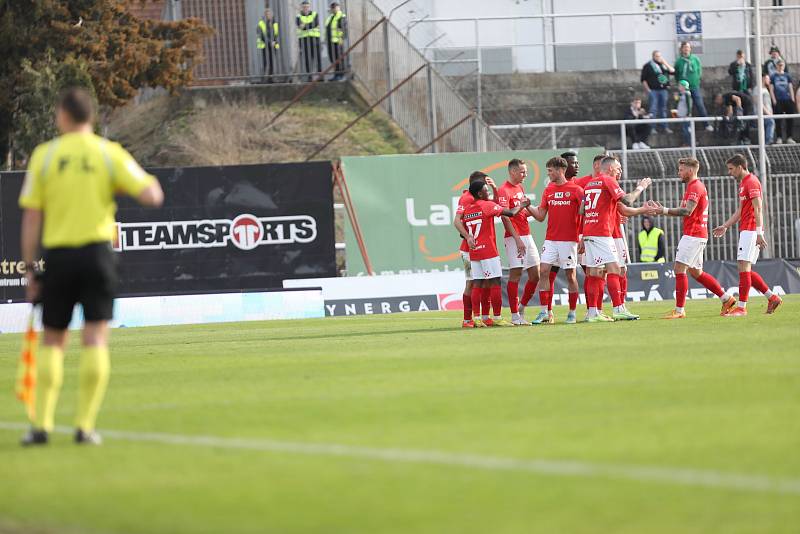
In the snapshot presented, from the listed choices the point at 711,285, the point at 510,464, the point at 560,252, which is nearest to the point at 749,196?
the point at 711,285

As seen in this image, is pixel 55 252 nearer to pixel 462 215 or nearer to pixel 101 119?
pixel 462 215

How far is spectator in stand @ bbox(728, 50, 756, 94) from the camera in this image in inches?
1500

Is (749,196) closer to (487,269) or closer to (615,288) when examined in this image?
(615,288)

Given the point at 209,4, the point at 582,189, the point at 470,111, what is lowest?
the point at 582,189

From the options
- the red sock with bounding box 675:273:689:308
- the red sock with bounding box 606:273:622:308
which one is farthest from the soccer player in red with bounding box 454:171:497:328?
the red sock with bounding box 675:273:689:308

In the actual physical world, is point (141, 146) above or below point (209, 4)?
below

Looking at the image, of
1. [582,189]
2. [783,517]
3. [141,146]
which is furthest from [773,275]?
[783,517]

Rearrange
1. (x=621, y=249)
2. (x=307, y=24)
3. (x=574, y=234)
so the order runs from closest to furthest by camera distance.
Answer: (x=574, y=234) → (x=621, y=249) → (x=307, y=24)

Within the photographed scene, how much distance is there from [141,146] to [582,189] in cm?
2083

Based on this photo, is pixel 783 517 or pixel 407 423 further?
pixel 407 423

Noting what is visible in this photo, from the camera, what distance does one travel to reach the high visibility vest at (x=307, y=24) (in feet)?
128

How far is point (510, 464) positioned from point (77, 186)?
3474 mm

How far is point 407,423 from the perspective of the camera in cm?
923

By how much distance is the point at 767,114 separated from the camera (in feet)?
124
